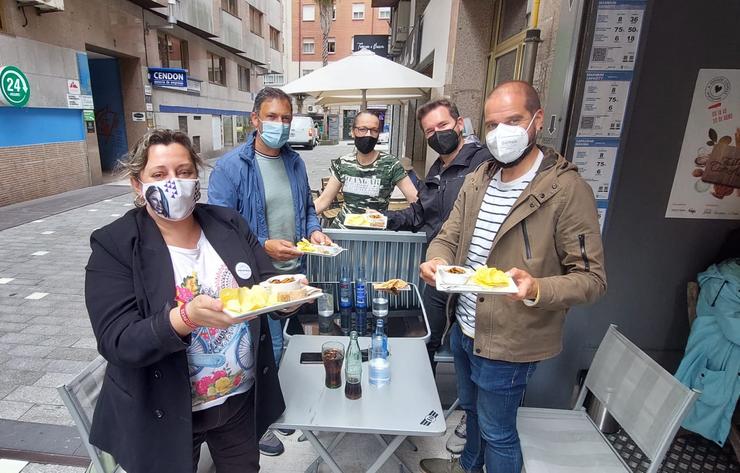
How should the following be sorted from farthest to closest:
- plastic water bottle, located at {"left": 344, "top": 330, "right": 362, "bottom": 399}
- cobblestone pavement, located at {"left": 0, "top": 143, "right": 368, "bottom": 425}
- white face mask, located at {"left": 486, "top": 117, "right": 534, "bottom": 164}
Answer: cobblestone pavement, located at {"left": 0, "top": 143, "right": 368, "bottom": 425}
plastic water bottle, located at {"left": 344, "top": 330, "right": 362, "bottom": 399}
white face mask, located at {"left": 486, "top": 117, "right": 534, "bottom": 164}

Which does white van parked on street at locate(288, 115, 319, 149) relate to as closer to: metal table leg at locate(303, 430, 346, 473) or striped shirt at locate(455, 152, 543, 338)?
striped shirt at locate(455, 152, 543, 338)

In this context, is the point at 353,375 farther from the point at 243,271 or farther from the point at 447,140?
the point at 447,140

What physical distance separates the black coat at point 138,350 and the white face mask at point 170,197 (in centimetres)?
8

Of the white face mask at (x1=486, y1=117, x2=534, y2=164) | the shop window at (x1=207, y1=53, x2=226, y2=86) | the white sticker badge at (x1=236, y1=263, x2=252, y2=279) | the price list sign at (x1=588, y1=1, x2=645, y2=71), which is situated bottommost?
the white sticker badge at (x1=236, y1=263, x2=252, y2=279)

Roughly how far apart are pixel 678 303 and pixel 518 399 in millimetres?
1733

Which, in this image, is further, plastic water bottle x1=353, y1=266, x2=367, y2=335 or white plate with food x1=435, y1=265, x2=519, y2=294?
plastic water bottle x1=353, y1=266, x2=367, y2=335

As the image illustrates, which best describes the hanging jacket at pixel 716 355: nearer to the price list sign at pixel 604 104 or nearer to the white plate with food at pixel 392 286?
the price list sign at pixel 604 104

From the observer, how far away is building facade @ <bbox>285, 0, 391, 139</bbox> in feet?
123

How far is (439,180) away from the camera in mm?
2811

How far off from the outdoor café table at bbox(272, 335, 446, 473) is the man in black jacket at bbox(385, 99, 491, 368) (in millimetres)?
632

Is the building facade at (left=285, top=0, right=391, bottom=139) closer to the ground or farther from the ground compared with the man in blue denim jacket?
farther from the ground

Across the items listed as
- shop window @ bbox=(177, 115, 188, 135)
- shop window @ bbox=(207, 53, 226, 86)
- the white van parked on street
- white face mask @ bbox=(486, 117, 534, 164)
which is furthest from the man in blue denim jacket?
the white van parked on street

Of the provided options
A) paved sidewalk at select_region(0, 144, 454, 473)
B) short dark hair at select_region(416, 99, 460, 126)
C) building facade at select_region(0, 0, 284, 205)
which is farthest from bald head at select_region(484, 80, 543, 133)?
building facade at select_region(0, 0, 284, 205)

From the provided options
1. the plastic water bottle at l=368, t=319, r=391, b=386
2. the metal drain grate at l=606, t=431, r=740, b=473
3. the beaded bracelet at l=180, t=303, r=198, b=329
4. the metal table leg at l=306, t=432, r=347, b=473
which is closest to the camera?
the beaded bracelet at l=180, t=303, r=198, b=329
